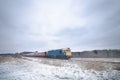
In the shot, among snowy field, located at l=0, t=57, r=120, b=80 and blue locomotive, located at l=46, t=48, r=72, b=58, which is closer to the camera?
snowy field, located at l=0, t=57, r=120, b=80

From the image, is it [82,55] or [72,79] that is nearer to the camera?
[72,79]

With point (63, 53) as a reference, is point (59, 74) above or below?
below

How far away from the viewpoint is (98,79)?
8.13 metres

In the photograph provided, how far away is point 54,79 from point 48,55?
102 ft

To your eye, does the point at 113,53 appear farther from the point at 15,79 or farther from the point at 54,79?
the point at 15,79

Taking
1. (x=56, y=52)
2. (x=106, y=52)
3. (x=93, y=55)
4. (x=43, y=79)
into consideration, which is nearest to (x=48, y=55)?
(x=56, y=52)

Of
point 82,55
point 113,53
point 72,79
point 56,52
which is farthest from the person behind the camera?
point 82,55

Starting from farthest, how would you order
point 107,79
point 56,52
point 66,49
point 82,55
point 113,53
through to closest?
point 82,55 < point 56,52 < point 66,49 < point 113,53 < point 107,79

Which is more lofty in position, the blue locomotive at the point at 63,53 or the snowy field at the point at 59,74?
the blue locomotive at the point at 63,53

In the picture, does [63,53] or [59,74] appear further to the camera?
[63,53]

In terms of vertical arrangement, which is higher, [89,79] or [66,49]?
[66,49]

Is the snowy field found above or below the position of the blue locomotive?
below

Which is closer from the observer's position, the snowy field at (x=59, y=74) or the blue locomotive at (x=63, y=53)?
the snowy field at (x=59, y=74)

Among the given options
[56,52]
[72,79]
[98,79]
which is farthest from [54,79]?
[56,52]
